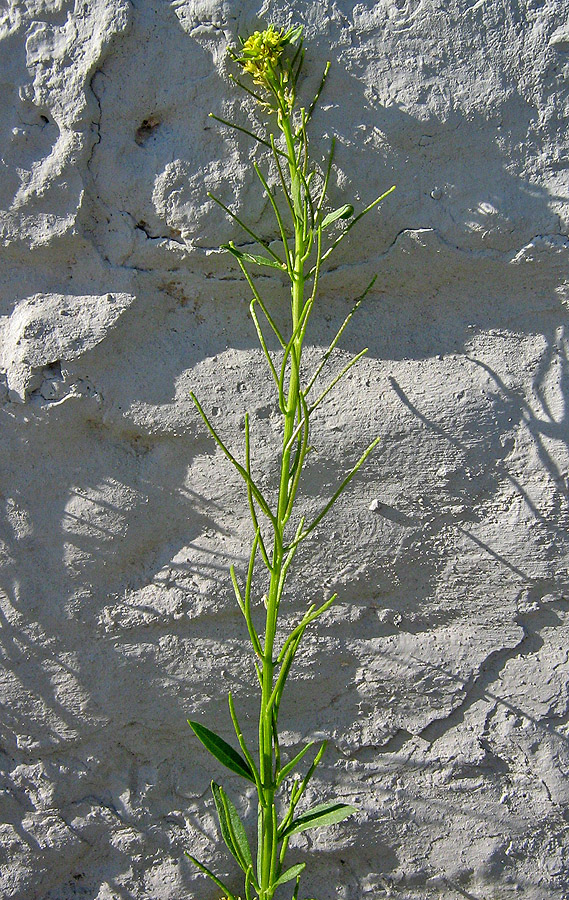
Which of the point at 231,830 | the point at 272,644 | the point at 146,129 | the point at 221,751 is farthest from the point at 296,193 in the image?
the point at 231,830

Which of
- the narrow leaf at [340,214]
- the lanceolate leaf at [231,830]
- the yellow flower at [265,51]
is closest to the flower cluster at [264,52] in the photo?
the yellow flower at [265,51]

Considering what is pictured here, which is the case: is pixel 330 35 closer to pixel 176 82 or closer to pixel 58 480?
pixel 176 82

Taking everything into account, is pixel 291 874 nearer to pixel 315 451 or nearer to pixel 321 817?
pixel 321 817

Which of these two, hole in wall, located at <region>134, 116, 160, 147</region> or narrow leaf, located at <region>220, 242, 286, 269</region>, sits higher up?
hole in wall, located at <region>134, 116, 160, 147</region>

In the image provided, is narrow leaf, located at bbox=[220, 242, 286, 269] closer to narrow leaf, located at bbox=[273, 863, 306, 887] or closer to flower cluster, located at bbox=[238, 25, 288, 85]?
flower cluster, located at bbox=[238, 25, 288, 85]

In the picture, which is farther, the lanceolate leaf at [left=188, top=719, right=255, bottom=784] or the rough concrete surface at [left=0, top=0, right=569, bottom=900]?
the rough concrete surface at [left=0, top=0, right=569, bottom=900]

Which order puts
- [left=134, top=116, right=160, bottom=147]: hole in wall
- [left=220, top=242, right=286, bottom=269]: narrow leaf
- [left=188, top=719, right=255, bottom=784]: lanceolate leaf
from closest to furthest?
1. [left=188, top=719, right=255, bottom=784]: lanceolate leaf
2. [left=220, top=242, right=286, bottom=269]: narrow leaf
3. [left=134, top=116, right=160, bottom=147]: hole in wall

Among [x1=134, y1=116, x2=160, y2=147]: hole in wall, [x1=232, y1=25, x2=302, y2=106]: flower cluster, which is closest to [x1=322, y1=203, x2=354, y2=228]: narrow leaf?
[x1=232, y1=25, x2=302, y2=106]: flower cluster
